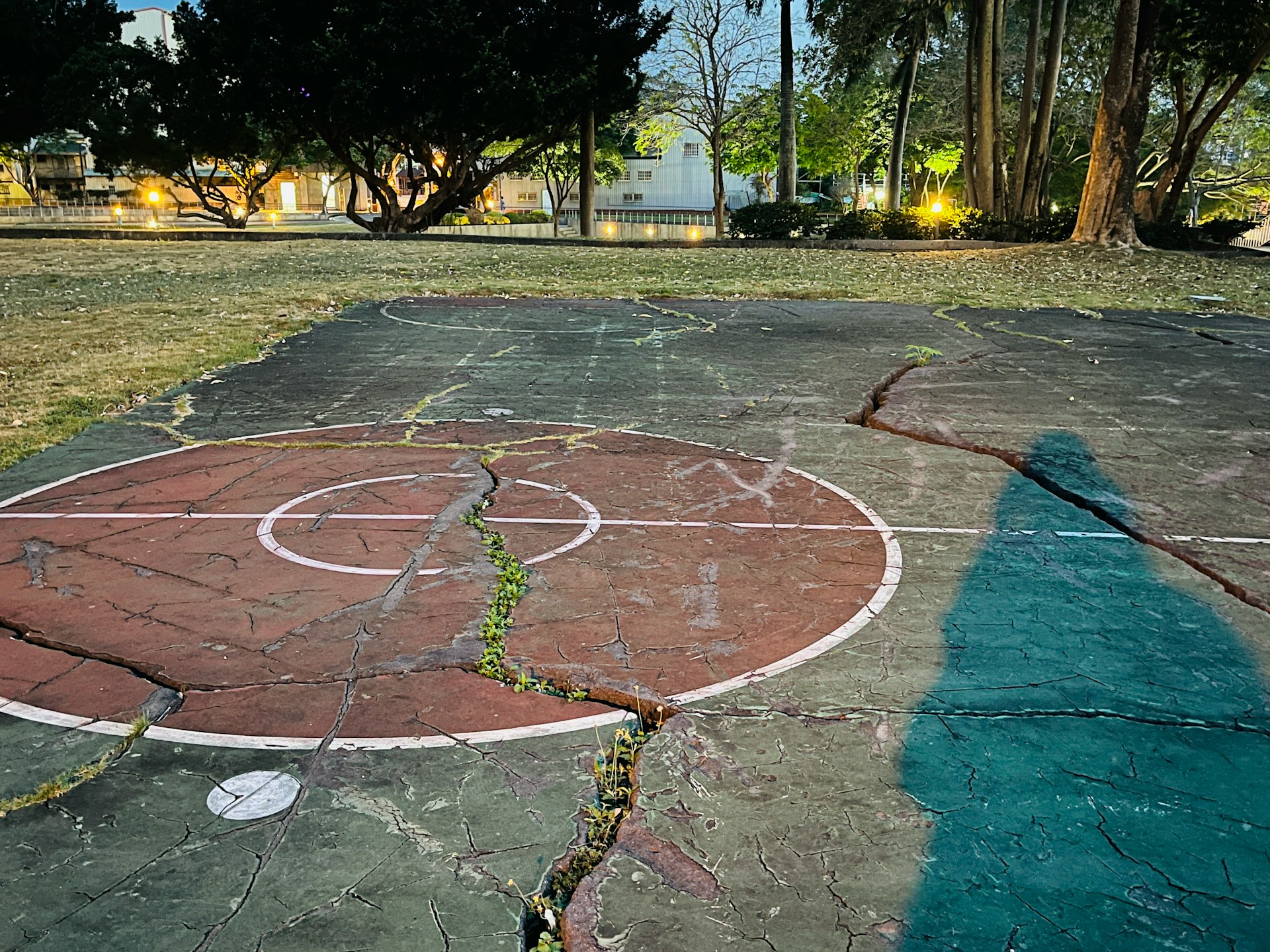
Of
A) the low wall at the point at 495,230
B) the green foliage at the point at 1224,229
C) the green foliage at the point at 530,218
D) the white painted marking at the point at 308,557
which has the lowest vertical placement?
the white painted marking at the point at 308,557

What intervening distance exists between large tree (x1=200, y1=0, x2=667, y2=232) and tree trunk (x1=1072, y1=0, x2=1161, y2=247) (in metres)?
14.5

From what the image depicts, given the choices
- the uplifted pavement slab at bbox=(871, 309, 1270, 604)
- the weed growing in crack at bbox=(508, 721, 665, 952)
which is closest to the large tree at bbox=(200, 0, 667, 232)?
the uplifted pavement slab at bbox=(871, 309, 1270, 604)

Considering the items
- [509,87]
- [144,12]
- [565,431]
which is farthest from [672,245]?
[144,12]

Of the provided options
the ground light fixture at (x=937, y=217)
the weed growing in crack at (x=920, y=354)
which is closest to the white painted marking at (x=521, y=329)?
the weed growing in crack at (x=920, y=354)

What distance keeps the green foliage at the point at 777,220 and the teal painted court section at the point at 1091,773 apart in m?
25.5

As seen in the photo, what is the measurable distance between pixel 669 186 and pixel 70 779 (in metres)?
70.2

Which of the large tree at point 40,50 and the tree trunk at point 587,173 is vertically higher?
the large tree at point 40,50

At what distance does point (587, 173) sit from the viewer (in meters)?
32.5

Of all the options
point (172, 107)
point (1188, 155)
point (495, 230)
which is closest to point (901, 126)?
point (1188, 155)

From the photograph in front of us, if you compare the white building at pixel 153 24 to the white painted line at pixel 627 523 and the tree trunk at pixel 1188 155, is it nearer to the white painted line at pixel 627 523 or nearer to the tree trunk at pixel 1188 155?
the tree trunk at pixel 1188 155

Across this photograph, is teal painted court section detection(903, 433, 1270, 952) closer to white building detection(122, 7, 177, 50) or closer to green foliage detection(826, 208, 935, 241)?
green foliage detection(826, 208, 935, 241)

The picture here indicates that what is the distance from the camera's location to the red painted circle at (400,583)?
369 cm

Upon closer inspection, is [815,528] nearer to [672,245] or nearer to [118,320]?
[118,320]

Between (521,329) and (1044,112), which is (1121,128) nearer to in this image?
(1044,112)
